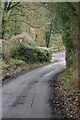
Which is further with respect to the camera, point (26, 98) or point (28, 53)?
point (28, 53)

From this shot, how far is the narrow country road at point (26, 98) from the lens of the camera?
10.5 m

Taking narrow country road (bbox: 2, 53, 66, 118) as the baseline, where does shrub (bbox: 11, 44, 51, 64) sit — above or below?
above

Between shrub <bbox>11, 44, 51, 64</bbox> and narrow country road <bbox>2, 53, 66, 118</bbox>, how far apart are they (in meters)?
8.32

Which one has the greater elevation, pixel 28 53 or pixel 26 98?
pixel 28 53

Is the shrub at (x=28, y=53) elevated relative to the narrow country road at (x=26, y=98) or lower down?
elevated

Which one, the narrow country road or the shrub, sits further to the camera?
the shrub

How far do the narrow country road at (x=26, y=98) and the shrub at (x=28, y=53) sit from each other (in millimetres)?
8318

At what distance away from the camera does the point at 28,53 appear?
91.9ft

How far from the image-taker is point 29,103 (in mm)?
12070

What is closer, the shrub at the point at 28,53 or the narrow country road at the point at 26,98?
the narrow country road at the point at 26,98

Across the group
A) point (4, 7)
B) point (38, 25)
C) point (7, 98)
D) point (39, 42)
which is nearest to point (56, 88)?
point (7, 98)

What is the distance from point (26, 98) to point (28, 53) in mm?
15219

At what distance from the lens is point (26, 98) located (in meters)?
13.1

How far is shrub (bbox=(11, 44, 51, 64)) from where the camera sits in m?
27.2
